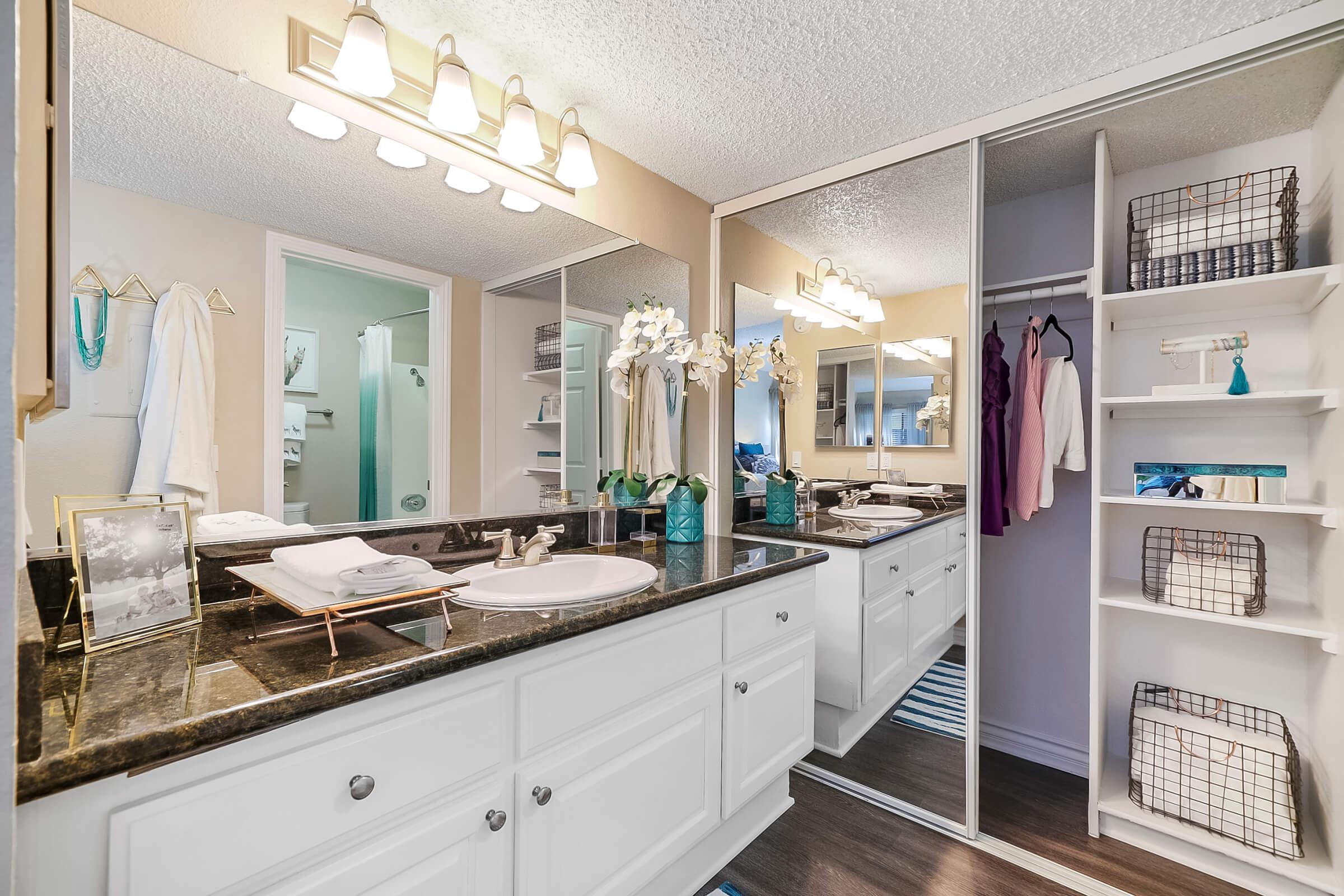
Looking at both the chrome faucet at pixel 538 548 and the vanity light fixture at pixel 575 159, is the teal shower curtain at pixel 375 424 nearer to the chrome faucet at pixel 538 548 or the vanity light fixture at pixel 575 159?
the chrome faucet at pixel 538 548

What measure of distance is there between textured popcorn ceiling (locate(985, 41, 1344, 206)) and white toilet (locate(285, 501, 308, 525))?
234 centimetres

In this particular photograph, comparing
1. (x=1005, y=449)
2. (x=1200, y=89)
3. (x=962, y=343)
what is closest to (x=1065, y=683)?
(x=1005, y=449)

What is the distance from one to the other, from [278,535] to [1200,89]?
2.65 metres

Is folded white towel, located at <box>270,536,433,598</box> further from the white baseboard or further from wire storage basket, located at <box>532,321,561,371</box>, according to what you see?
the white baseboard

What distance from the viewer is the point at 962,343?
2.03m

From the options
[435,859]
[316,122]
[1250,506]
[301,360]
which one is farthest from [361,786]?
[1250,506]

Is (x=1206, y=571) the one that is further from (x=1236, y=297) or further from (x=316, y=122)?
(x=316, y=122)

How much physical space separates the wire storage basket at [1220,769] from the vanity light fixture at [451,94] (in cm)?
268

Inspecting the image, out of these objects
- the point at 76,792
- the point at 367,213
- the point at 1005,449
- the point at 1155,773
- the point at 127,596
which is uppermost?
the point at 367,213

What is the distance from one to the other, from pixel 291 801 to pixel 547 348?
4.58 feet

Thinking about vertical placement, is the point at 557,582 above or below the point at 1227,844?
above

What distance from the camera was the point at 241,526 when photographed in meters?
1.31

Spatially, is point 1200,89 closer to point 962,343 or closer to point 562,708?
point 962,343

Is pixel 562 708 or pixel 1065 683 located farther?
pixel 1065 683
